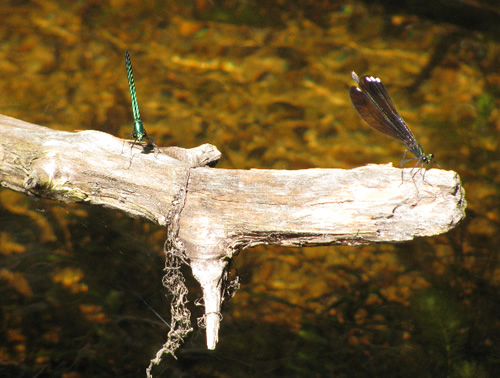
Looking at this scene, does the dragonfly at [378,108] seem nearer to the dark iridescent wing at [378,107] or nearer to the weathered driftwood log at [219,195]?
the dark iridescent wing at [378,107]

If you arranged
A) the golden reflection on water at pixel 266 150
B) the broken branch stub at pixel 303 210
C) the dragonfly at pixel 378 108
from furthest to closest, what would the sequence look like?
the golden reflection on water at pixel 266 150
the dragonfly at pixel 378 108
the broken branch stub at pixel 303 210

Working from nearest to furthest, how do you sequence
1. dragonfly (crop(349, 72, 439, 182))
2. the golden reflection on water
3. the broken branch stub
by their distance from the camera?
the broken branch stub → dragonfly (crop(349, 72, 439, 182)) → the golden reflection on water

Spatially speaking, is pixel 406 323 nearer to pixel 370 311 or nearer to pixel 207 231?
pixel 370 311

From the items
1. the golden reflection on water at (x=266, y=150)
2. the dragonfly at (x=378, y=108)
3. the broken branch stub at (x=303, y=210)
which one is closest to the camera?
the broken branch stub at (x=303, y=210)

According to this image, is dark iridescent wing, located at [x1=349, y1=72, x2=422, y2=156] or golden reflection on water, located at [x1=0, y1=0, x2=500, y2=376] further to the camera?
golden reflection on water, located at [x1=0, y1=0, x2=500, y2=376]

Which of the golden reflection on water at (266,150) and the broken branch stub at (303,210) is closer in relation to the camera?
the broken branch stub at (303,210)

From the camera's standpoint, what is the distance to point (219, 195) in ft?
7.31

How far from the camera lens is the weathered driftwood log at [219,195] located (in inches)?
80.0

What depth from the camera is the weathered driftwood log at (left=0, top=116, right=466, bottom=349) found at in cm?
203

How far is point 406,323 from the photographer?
4090 mm

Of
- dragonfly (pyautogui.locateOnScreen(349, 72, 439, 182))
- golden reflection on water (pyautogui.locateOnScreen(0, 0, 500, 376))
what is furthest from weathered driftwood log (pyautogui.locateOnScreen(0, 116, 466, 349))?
golden reflection on water (pyautogui.locateOnScreen(0, 0, 500, 376))

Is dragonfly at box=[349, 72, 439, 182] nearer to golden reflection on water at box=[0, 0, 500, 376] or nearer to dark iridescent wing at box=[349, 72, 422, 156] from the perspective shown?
dark iridescent wing at box=[349, 72, 422, 156]

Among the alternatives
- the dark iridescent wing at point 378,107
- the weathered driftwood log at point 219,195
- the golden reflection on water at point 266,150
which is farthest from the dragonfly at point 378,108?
the golden reflection on water at point 266,150

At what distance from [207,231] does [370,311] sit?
103 inches
